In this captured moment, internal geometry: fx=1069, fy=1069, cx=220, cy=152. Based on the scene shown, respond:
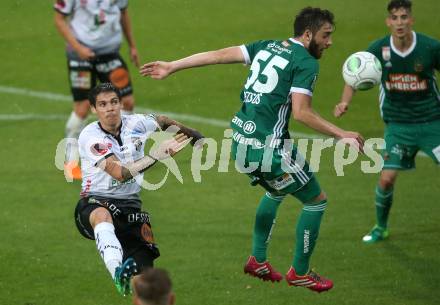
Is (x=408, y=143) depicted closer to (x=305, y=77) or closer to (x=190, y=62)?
(x=305, y=77)

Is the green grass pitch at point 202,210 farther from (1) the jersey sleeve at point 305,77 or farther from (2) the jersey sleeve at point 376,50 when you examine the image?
(1) the jersey sleeve at point 305,77

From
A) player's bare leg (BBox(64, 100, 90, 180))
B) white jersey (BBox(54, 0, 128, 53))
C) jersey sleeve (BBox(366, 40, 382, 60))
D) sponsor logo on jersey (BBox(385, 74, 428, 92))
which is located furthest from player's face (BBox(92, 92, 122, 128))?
white jersey (BBox(54, 0, 128, 53))

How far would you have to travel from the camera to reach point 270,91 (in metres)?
10.3

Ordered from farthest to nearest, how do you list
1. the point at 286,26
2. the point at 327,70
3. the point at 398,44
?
Result: the point at 286,26
the point at 327,70
the point at 398,44

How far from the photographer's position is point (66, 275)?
11.6m

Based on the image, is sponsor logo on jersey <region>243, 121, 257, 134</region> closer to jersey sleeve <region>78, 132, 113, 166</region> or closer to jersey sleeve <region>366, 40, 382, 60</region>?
jersey sleeve <region>78, 132, 113, 166</region>

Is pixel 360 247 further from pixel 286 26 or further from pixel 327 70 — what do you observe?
pixel 286 26

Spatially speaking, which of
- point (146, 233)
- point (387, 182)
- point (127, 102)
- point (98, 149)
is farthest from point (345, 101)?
point (127, 102)

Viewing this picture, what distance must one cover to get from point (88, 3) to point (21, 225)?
376cm

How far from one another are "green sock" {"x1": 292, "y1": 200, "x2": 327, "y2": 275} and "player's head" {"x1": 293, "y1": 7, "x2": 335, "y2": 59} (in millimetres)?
1540

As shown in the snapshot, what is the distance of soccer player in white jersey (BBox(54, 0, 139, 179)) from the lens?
15.1 m

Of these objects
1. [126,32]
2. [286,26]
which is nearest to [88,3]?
[126,32]

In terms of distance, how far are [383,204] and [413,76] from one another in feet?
5.04

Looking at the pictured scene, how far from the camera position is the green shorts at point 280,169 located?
33.9 feet
